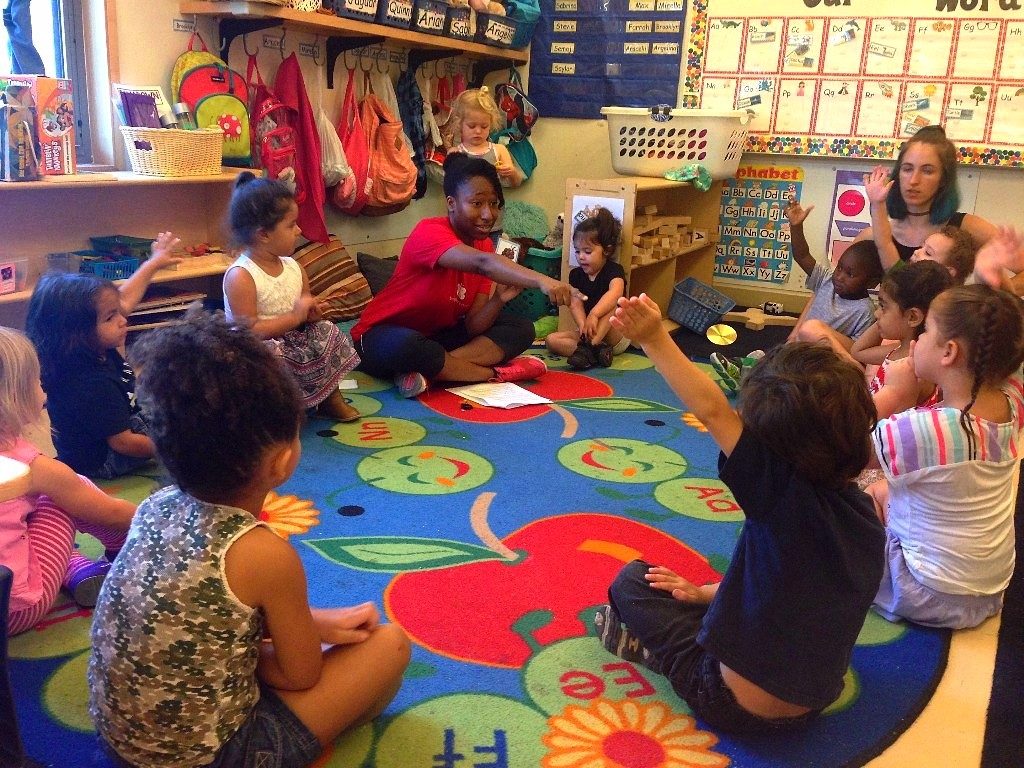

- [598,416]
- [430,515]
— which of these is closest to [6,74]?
[430,515]

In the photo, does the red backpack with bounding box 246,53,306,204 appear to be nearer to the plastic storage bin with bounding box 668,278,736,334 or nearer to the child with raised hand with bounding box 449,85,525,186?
the child with raised hand with bounding box 449,85,525,186

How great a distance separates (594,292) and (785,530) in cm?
237

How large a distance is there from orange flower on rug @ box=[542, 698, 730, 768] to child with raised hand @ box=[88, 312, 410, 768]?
0.43 metres

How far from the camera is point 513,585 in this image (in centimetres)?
171

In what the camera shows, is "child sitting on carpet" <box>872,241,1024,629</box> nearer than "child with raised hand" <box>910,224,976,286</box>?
Yes

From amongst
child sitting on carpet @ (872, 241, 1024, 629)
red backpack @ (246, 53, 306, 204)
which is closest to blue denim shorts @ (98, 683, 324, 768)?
child sitting on carpet @ (872, 241, 1024, 629)

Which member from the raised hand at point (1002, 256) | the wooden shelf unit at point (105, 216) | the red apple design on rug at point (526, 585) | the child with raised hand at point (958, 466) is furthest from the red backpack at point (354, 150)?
the child with raised hand at point (958, 466)

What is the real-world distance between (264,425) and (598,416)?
1819mm

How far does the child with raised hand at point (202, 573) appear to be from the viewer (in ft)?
3.27

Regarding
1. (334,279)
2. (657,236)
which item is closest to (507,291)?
(334,279)

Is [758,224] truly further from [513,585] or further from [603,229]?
[513,585]

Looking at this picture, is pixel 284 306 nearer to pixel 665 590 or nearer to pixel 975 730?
pixel 665 590

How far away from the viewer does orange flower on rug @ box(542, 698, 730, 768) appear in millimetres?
1262

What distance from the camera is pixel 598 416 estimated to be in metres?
2.75
